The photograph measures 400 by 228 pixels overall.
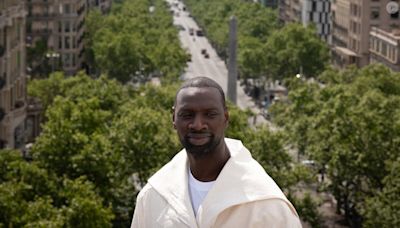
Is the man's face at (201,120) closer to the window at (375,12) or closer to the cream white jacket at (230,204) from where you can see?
the cream white jacket at (230,204)

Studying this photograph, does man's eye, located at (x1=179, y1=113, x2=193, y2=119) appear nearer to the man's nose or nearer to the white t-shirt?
A: the man's nose

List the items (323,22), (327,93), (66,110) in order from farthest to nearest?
(323,22) → (327,93) → (66,110)

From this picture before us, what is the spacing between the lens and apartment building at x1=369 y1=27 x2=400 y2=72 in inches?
4204

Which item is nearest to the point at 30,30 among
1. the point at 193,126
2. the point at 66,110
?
the point at 66,110

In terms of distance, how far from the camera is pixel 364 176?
2067 inches

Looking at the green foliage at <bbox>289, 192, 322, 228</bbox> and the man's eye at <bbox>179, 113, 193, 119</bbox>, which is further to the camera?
the green foliage at <bbox>289, 192, 322, 228</bbox>

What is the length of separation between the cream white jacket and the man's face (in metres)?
0.20

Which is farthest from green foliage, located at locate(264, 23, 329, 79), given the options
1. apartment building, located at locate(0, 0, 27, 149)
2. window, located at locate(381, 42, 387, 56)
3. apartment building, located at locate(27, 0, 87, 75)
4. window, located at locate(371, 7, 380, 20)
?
apartment building, located at locate(0, 0, 27, 149)

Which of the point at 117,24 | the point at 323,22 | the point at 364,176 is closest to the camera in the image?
the point at 364,176

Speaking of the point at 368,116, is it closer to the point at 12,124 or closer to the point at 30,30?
the point at 12,124

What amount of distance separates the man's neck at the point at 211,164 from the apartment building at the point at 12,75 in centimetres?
5538

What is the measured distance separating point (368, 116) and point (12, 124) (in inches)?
894

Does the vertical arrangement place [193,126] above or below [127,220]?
above

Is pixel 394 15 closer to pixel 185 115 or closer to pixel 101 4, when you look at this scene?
pixel 101 4
